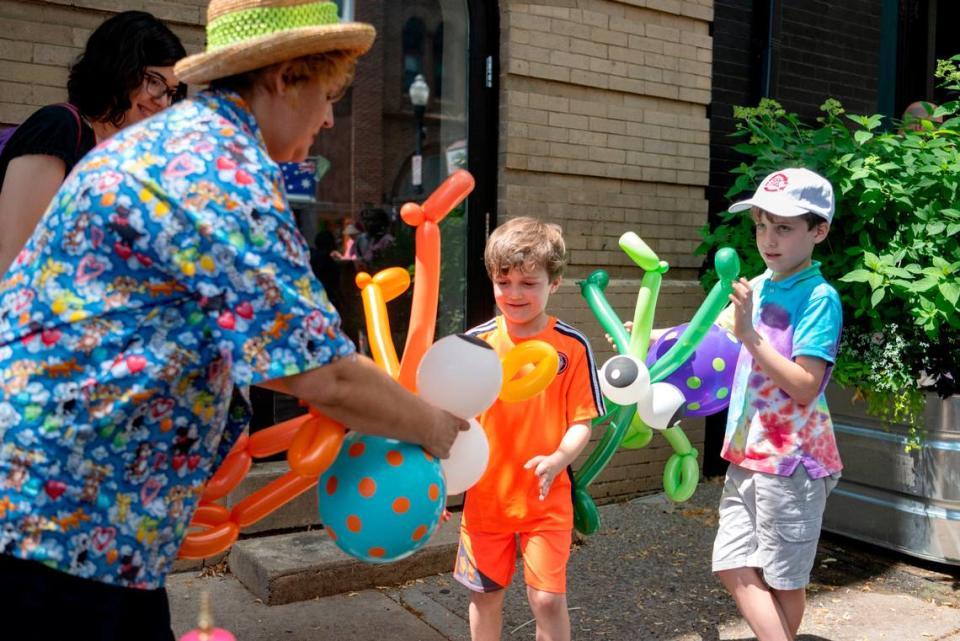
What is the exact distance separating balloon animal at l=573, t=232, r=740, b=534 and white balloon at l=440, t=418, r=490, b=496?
2.50 feet

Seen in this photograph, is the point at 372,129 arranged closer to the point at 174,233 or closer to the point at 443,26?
the point at 443,26

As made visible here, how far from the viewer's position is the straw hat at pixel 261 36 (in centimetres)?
165

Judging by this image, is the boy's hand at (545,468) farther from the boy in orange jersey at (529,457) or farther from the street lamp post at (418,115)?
the street lamp post at (418,115)

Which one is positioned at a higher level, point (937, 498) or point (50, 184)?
point (50, 184)

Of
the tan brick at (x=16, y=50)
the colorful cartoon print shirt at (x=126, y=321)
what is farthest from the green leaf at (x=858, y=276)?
the tan brick at (x=16, y=50)

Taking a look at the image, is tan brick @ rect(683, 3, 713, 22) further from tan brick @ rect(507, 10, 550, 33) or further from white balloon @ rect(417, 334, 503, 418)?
white balloon @ rect(417, 334, 503, 418)

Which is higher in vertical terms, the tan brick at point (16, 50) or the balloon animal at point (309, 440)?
the tan brick at point (16, 50)

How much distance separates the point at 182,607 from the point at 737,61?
16.3 ft

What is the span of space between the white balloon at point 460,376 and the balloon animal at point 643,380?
900 mm

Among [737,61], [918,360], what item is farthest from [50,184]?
[737,61]

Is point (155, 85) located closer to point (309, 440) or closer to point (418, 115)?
point (309, 440)

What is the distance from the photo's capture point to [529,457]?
2.98m

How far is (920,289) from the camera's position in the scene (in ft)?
14.1

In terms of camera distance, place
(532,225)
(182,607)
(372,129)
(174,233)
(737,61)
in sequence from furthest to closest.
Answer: (737,61) < (372,129) < (182,607) < (532,225) < (174,233)
